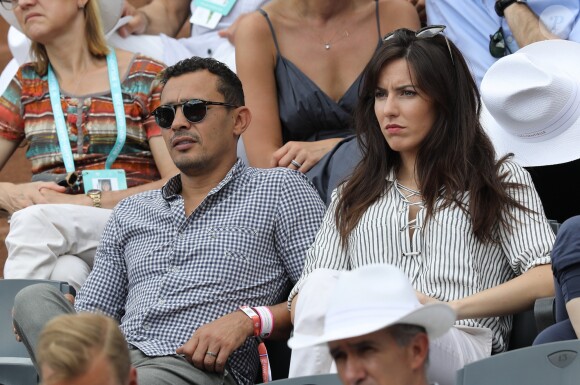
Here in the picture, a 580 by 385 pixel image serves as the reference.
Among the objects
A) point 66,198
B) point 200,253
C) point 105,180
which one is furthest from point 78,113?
point 200,253

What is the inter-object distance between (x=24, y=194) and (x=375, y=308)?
2.80 m

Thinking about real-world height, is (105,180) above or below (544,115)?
below

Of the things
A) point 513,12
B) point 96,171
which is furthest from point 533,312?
point 96,171

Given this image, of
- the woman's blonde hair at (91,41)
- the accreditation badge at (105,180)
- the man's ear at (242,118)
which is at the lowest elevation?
the accreditation badge at (105,180)

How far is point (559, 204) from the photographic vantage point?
4367mm

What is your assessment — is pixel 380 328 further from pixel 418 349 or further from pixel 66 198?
pixel 66 198

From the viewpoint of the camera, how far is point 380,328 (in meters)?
2.54

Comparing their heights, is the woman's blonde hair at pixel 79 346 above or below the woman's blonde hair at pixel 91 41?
below

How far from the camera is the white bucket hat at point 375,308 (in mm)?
2543

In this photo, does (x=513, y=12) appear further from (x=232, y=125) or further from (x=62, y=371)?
(x=62, y=371)

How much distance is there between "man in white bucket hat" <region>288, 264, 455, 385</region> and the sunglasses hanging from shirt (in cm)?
262

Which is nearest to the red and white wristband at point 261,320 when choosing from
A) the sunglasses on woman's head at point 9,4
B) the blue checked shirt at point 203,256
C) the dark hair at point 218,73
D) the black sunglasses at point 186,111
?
the blue checked shirt at point 203,256

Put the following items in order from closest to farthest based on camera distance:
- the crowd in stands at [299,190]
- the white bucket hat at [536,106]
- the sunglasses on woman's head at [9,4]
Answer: the crowd in stands at [299,190]
the white bucket hat at [536,106]
the sunglasses on woman's head at [9,4]

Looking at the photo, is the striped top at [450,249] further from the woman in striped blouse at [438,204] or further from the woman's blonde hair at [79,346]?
the woman's blonde hair at [79,346]
